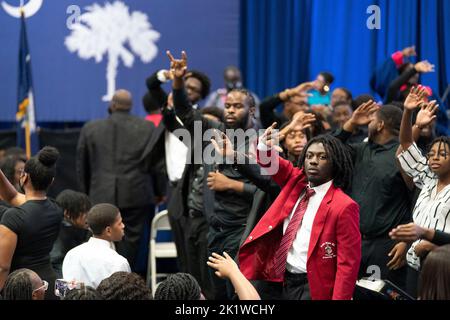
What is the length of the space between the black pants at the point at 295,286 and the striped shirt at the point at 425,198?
77 cm

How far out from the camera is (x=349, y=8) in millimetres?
9883

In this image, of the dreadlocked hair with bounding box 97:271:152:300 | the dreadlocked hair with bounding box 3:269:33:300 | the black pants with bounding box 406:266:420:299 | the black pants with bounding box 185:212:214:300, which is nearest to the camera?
the dreadlocked hair with bounding box 97:271:152:300

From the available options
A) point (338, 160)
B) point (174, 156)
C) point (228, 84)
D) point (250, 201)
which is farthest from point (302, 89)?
point (228, 84)

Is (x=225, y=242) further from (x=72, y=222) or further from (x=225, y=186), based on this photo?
(x=72, y=222)

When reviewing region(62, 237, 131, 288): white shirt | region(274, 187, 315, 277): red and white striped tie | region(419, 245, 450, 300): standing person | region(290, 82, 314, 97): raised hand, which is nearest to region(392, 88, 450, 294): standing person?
region(274, 187, 315, 277): red and white striped tie

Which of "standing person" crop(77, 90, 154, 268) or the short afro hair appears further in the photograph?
"standing person" crop(77, 90, 154, 268)

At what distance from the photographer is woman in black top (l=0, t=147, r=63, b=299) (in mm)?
5805

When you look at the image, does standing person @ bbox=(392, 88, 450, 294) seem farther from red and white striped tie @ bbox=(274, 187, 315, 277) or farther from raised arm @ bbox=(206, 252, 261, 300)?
raised arm @ bbox=(206, 252, 261, 300)

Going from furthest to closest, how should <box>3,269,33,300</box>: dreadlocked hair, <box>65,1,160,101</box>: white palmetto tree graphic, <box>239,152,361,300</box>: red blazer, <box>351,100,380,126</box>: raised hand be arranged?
<box>65,1,160,101</box>: white palmetto tree graphic → <box>351,100,380,126</box>: raised hand → <box>239,152,361,300</box>: red blazer → <box>3,269,33,300</box>: dreadlocked hair
